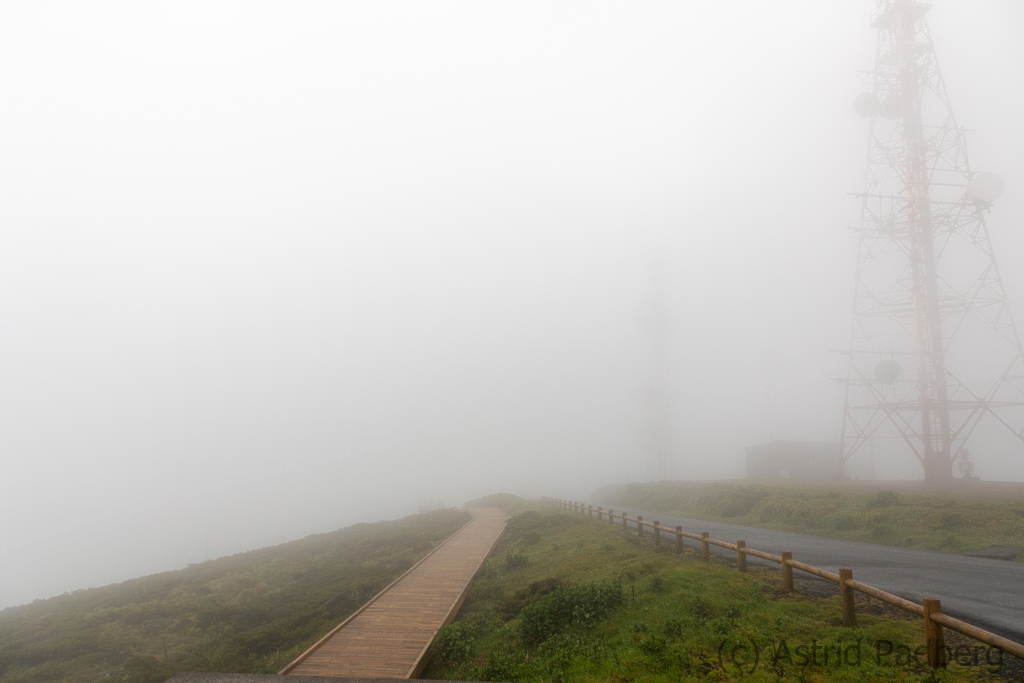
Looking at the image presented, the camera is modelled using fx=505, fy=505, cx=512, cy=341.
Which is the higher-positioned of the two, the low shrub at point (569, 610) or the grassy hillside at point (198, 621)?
the low shrub at point (569, 610)

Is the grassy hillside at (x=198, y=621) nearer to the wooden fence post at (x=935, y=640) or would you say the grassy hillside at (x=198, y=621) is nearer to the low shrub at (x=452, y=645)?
the low shrub at (x=452, y=645)

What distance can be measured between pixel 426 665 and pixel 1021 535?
2036 cm

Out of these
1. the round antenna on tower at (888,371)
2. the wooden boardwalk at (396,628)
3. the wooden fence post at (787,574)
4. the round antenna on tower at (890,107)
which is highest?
the round antenna on tower at (890,107)

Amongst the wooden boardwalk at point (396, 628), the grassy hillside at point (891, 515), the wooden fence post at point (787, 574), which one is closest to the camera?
the wooden boardwalk at point (396, 628)

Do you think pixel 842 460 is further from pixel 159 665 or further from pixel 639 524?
pixel 159 665

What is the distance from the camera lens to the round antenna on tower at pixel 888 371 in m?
42.0

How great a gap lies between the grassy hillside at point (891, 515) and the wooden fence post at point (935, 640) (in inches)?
524

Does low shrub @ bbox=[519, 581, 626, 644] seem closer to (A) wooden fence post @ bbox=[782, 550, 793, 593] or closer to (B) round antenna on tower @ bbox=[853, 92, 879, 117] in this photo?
(A) wooden fence post @ bbox=[782, 550, 793, 593]

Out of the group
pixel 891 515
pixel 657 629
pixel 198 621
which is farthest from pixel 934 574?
→ pixel 198 621

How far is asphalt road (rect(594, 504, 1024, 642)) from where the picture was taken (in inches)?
360

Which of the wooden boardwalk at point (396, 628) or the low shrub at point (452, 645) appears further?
the low shrub at point (452, 645)

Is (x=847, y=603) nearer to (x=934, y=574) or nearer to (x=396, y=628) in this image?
(x=934, y=574)

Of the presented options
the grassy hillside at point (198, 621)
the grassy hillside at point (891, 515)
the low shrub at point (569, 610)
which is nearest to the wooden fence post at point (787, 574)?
the low shrub at point (569, 610)

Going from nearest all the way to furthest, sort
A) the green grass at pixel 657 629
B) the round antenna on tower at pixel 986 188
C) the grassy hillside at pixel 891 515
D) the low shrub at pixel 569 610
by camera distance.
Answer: the green grass at pixel 657 629, the low shrub at pixel 569 610, the grassy hillside at pixel 891 515, the round antenna on tower at pixel 986 188
